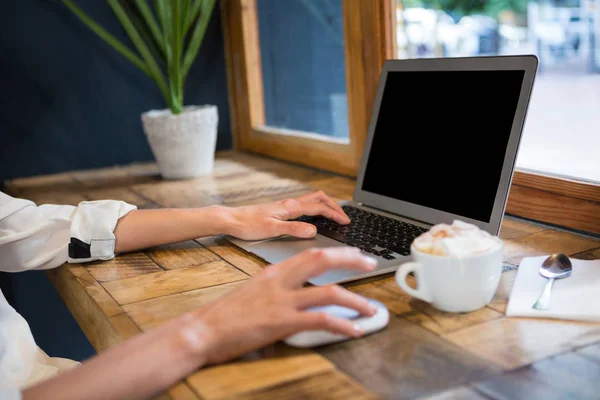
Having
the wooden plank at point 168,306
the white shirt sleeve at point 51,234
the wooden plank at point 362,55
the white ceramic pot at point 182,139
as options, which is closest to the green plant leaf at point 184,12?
the white ceramic pot at point 182,139

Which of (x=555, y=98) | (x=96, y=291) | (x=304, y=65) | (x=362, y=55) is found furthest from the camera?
(x=304, y=65)

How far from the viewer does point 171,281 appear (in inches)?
38.1

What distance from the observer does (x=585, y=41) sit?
43.3 inches

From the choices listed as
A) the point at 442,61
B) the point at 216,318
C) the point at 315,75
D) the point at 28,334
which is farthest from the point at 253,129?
the point at 216,318

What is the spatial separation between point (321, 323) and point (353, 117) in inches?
40.8

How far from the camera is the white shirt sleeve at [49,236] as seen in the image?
1078mm

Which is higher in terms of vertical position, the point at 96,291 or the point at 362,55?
the point at 362,55

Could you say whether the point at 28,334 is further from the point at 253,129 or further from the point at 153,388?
the point at 253,129

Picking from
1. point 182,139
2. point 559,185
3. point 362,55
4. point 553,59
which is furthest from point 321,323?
point 182,139

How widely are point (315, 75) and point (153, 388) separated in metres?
1.34

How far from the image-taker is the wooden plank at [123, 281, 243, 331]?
0.82 m

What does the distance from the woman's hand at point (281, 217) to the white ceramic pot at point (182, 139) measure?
74 centimetres

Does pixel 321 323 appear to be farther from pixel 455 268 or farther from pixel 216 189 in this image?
pixel 216 189

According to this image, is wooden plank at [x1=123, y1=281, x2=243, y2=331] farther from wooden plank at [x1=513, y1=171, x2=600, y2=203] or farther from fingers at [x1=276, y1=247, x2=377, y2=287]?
wooden plank at [x1=513, y1=171, x2=600, y2=203]
